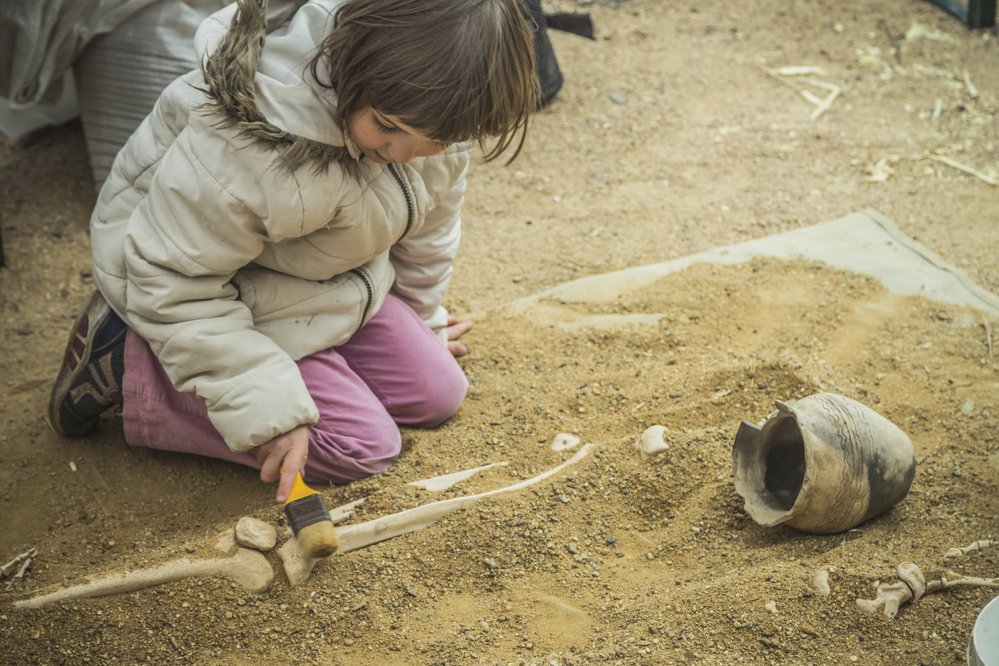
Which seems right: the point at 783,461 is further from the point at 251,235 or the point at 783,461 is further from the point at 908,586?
the point at 251,235

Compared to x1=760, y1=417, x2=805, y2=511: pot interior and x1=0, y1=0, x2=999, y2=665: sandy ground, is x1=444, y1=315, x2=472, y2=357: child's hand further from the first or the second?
x1=760, y1=417, x2=805, y2=511: pot interior

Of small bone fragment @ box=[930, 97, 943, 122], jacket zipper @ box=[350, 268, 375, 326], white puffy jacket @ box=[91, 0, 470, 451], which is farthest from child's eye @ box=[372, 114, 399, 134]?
small bone fragment @ box=[930, 97, 943, 122]

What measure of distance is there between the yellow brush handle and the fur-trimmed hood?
648 mm

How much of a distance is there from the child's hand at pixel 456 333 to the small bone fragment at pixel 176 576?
36.2 inches

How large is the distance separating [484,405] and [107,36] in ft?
5.95

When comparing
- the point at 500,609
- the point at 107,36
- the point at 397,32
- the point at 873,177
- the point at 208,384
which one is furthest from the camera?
the point at 873,177

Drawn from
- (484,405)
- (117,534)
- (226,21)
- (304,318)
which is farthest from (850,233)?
(117,534)

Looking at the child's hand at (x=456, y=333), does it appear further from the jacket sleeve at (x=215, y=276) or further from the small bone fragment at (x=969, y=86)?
the small bone fragment at (x=969, y=86)

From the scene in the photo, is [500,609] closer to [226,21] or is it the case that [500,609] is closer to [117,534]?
[117,534]

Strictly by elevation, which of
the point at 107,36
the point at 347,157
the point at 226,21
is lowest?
the point at 107,36

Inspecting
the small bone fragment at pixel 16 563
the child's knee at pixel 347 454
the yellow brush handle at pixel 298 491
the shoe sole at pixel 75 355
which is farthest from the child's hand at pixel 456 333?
the small bone fragment at pixel 16 563

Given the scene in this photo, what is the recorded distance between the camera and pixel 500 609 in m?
1.99

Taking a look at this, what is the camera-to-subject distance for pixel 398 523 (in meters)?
2.17

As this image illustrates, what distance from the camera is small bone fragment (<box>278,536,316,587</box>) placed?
2.05 metres
